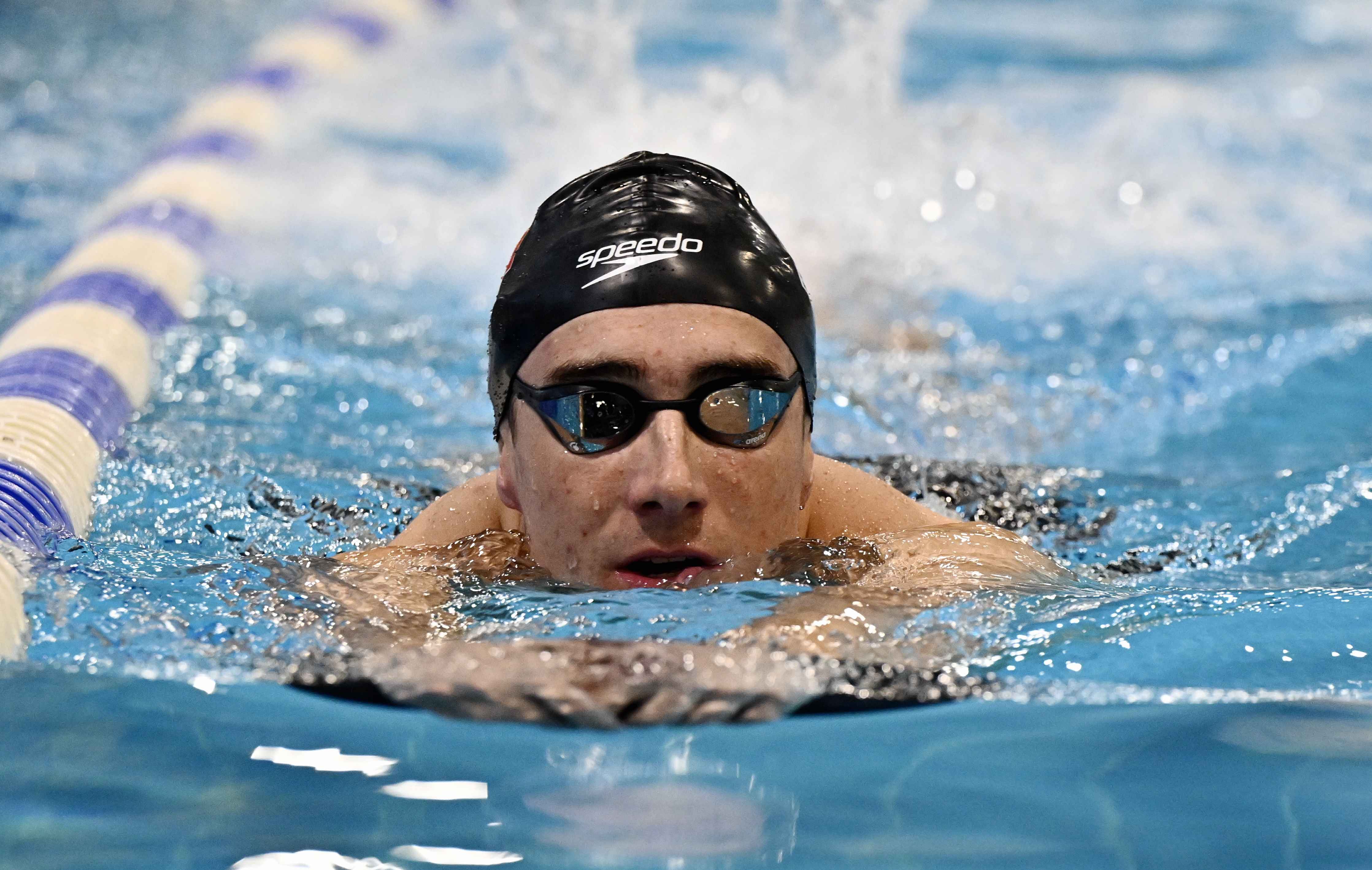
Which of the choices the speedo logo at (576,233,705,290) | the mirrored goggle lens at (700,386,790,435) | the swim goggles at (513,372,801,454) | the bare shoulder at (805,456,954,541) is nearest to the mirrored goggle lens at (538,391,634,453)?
the swim goggles at (513,372,801,454)

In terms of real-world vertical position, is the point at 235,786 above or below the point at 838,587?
below

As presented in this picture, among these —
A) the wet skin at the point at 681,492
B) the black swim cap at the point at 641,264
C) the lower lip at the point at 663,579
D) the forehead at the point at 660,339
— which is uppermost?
the black swim cap at the point at 641,264

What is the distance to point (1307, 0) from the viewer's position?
1108 cm

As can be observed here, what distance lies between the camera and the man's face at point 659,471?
220cm

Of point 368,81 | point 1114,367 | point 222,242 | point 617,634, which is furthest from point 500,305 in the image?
point 368,81

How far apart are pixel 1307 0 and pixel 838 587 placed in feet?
34.8

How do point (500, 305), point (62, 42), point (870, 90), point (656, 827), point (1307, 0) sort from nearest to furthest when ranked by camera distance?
point (656, 827)
point (500, 305)
point (870, 90)
point (62, 42)
point (1307, 0)

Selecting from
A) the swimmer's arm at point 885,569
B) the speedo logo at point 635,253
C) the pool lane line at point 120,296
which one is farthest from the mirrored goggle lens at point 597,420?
the pool lane line at point 120,296

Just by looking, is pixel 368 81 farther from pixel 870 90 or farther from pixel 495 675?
pixel 495 675

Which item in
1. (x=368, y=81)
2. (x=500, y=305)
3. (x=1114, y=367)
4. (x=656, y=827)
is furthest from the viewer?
(x=368, y=81)

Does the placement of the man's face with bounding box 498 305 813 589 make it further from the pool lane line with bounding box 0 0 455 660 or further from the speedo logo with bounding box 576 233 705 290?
the pool lane line with bounding box 0 0 455 660

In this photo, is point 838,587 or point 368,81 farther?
point 368,81

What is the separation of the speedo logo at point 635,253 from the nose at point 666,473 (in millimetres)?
288

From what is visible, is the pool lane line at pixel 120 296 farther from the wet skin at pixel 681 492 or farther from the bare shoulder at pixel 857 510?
the bare shoulder at pixel 857 510
